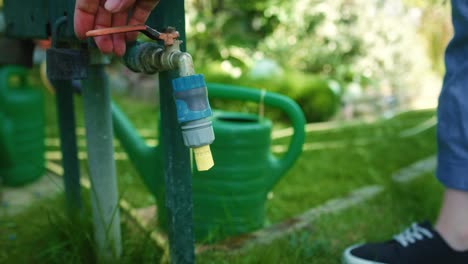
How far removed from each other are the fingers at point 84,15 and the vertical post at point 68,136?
1.69 feet

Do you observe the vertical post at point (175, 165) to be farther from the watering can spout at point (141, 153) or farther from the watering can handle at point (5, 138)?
the watering can handle at point (5, 138)

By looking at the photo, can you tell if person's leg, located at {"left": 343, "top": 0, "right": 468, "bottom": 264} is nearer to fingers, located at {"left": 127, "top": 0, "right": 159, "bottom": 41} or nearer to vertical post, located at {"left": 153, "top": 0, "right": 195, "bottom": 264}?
vertical post, located at {"left": 153, "top": 0, "right": 195, "bottom": 264}

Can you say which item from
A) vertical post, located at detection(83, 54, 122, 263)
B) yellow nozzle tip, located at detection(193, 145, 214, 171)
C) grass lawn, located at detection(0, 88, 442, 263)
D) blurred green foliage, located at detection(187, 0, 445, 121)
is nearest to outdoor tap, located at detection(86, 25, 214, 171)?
yellow nozzle tip, located at detection(193, 145, 214, 171)

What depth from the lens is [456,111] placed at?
40.3 inches

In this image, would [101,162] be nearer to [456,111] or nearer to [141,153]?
[141,153]

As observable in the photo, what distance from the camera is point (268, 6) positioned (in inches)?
153

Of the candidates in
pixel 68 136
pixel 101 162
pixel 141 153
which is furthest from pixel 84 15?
pixel 141 153

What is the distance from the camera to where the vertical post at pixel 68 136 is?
3.98 feet

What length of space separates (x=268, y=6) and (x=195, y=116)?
3395 mm

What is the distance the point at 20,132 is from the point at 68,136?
0.89 metres

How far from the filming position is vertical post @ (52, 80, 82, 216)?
3.98 ft

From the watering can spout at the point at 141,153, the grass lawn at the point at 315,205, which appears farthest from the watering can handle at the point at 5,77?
the watering can spout at the point at 141,153

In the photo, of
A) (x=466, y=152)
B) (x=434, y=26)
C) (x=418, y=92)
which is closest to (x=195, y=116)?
(x=466, y=152)

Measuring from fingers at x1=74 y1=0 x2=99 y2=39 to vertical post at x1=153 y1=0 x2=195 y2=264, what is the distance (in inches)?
4.8
